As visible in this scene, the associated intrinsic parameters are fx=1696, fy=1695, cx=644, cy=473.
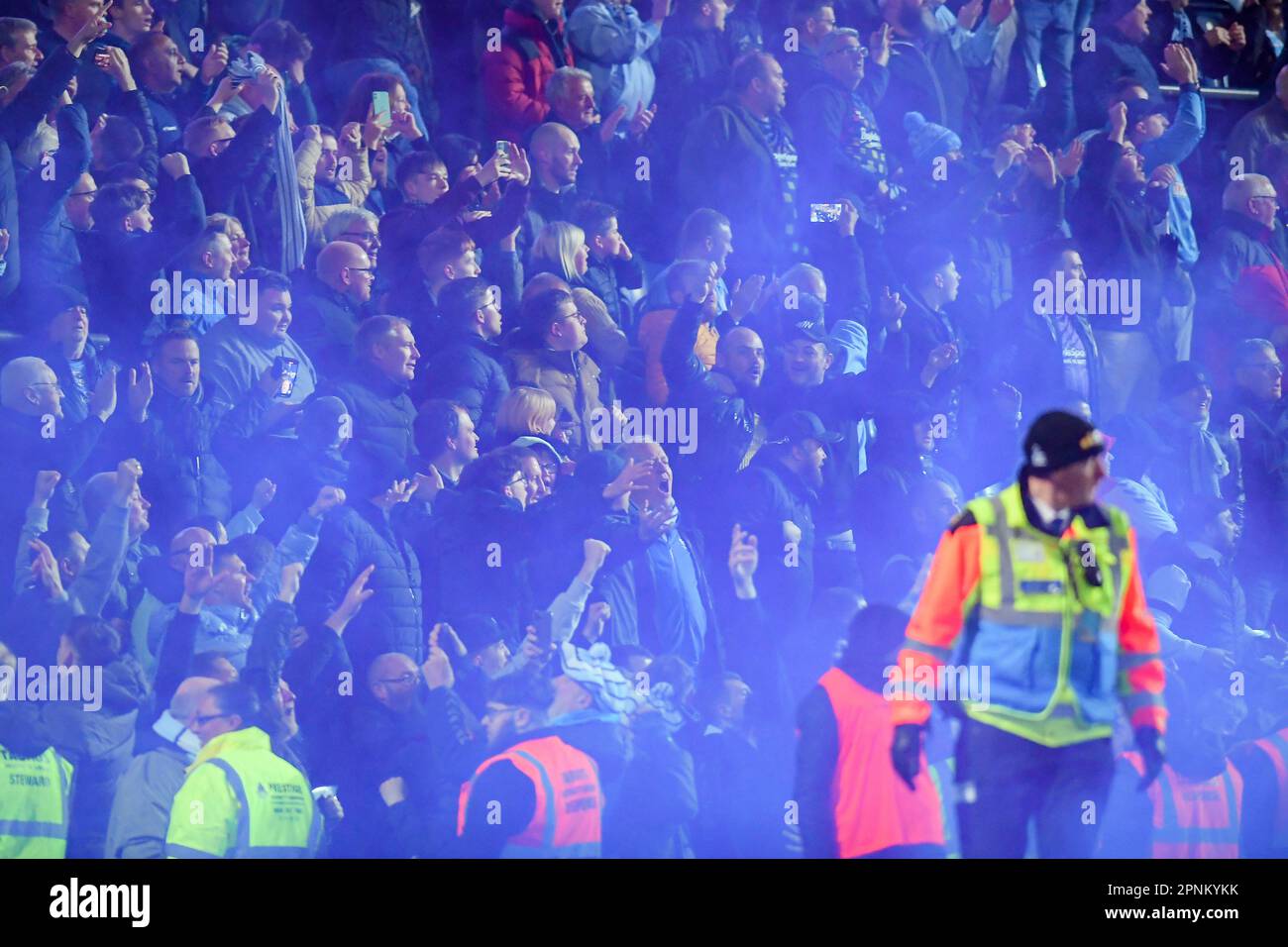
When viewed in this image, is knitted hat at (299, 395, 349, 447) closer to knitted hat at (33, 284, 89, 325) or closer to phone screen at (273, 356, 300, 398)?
phone screen at (273, 356, 300, 398)

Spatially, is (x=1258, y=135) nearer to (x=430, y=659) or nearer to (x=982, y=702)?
(x=982, y=702)

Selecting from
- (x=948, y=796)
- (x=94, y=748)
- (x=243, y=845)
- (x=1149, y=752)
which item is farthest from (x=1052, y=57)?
(x=94, y=748)

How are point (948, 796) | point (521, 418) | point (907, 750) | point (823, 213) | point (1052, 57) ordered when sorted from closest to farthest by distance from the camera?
point (907, 750) < point (948, 796) < point (521, 418) < point (823, 213) < point (1052, 57)

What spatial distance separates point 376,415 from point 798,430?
48.9 inches

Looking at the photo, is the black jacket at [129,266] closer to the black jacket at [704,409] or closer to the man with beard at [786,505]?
the black jacket at [704,409]

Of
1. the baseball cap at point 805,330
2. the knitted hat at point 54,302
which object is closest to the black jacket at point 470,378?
the baseball cap at point 805,330

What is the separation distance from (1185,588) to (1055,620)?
1.84 feet

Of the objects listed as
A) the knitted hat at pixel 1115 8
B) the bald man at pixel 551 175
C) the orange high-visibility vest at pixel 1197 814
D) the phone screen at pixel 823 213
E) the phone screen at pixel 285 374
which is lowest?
the orange high-visibility vest at pixel 1197 814

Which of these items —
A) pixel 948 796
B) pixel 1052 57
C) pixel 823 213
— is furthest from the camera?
pixel 1052 57

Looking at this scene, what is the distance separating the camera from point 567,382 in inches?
197

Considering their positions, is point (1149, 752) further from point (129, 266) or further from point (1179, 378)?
point (129, 266)

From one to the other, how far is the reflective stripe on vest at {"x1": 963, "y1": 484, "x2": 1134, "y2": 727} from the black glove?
0.46ft

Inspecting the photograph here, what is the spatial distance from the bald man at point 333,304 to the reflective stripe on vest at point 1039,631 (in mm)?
1927

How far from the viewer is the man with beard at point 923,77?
513 centimetres
